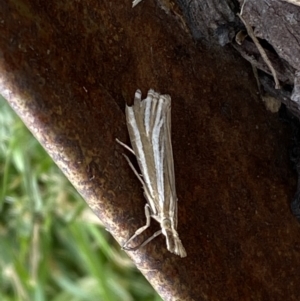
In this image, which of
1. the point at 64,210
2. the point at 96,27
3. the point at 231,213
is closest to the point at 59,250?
the point at 64,210

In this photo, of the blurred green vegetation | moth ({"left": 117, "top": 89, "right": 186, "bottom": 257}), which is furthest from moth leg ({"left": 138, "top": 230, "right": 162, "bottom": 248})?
the blurred green vegetation

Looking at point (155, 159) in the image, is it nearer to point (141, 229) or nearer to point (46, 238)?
point (141, 229)

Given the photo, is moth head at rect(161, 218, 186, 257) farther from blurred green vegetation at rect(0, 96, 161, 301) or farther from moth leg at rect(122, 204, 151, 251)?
blurred green vegetation at rect(0, 96, 161, 301)

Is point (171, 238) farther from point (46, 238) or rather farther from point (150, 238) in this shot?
point (46, 238)

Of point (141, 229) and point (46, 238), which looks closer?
point (141, 229)

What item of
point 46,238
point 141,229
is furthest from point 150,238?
point 46,238

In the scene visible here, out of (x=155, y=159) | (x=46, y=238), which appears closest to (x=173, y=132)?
(x=155, y=159)
